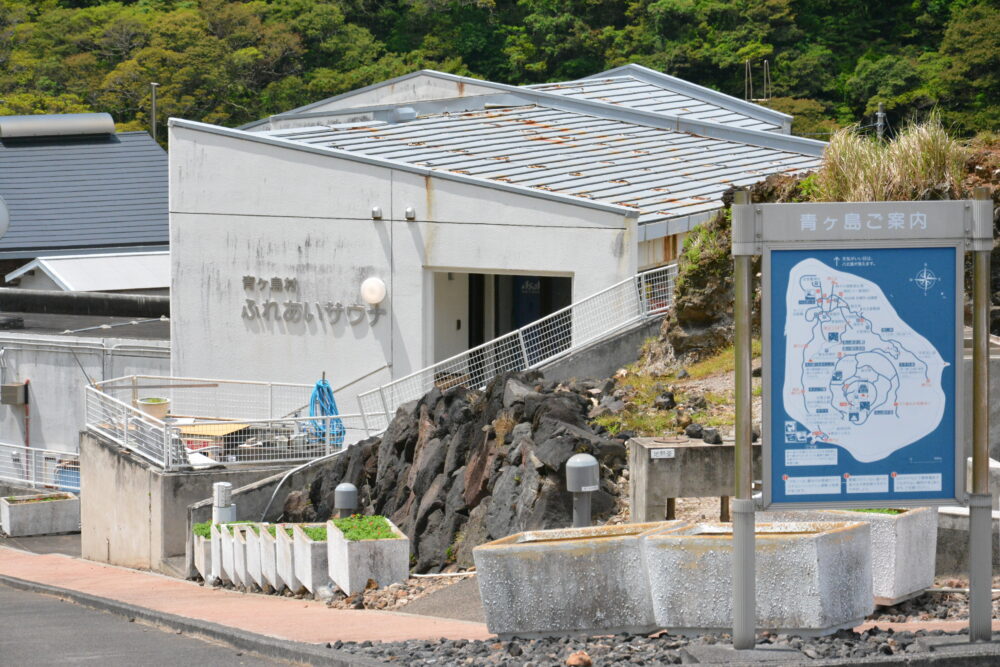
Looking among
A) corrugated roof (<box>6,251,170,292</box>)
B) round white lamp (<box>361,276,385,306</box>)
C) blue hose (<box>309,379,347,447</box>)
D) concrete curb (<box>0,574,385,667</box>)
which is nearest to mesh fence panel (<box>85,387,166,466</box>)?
blue hose (<box>309,379,347,447</box>)

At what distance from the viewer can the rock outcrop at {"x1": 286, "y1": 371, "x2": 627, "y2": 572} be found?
12.9 meters

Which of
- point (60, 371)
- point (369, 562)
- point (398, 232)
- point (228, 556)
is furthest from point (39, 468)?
point (369, 562)

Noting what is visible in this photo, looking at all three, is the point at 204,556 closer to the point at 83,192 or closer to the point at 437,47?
the point at 83,192

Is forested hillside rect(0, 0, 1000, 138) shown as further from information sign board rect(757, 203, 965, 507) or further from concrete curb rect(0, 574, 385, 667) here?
information sign board rect(757, 203, 965, 507)

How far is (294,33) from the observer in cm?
6931

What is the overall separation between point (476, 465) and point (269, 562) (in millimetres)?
2321

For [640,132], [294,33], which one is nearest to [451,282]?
[640,132]

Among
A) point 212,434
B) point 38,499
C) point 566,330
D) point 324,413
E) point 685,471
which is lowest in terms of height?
point 38,499

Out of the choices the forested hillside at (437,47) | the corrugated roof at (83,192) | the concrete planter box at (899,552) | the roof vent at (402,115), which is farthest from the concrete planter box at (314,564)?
the forested hillside at (437,47)

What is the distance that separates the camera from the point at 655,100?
36.2 m

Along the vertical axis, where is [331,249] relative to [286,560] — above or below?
above

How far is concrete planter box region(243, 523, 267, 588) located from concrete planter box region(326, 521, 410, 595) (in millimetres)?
2609

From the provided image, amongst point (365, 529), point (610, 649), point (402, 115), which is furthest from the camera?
point (402, 115)

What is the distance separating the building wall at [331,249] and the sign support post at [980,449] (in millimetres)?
15157
